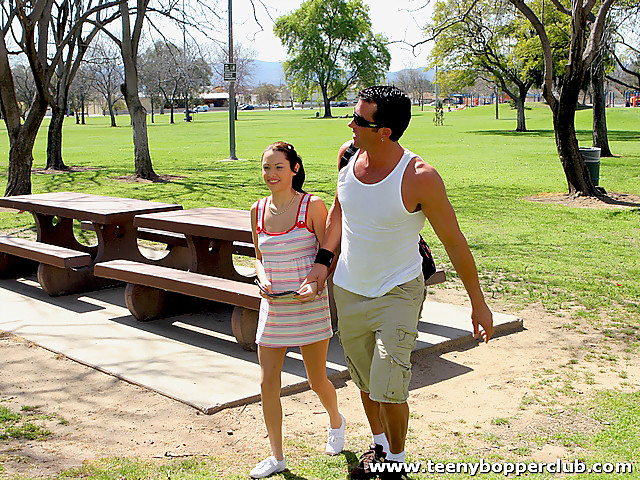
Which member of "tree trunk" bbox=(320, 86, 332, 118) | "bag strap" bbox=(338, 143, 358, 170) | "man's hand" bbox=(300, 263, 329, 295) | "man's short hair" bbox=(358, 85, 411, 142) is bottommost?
"man's hand" bbox=(300, 263, 329, 295)

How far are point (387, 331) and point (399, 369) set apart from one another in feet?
0.52

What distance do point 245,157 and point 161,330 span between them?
19.4 m

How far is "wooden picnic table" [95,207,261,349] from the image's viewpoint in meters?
5.40

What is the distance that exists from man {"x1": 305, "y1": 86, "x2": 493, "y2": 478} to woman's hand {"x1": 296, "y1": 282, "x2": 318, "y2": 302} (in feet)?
0.69

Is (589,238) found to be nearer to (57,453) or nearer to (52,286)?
(52,286)

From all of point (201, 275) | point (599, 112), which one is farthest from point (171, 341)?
point (599, 112)

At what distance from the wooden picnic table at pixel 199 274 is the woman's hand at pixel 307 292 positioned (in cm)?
160

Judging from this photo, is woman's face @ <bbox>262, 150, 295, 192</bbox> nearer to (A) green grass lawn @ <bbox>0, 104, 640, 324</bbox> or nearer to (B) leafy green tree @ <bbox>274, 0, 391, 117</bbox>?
(A) green grass lawn @ <bbox>0, 104, 640, 324</bbox>

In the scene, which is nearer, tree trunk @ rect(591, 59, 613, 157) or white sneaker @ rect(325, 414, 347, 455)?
white sneaker @ rect(325, 414, 347, 455)

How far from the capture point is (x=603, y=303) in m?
6.68

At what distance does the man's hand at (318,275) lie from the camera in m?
3.45

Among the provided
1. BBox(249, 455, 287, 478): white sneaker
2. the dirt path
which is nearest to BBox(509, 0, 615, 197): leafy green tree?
the dirt path

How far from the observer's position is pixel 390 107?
122 inches

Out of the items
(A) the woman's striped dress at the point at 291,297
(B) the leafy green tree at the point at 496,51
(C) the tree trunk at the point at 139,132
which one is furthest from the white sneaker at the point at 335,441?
(B) the leafy green tree at the point at 496,51
